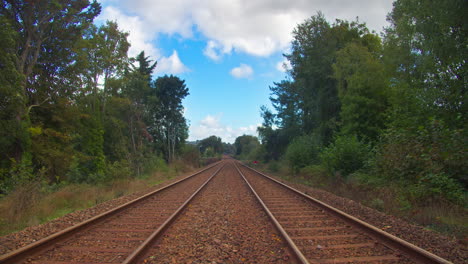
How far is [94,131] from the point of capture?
2177 cm

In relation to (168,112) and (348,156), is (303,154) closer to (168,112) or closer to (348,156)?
(348,156)

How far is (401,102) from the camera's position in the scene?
11.4 metres

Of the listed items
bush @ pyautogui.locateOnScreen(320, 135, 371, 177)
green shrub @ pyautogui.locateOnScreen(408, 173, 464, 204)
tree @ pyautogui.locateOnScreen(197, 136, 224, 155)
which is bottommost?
green shrub @ pyautogui.locateOnScreen(408, 173, 464, 204)

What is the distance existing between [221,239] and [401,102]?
35.5 feet

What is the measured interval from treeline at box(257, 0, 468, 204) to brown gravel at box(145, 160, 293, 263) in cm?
481

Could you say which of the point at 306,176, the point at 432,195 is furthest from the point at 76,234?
the point at 306,176

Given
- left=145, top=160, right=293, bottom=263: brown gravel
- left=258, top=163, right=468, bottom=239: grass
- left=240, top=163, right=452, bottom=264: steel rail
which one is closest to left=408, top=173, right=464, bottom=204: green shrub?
left=258, top=163, right=468, bottom=239: grass

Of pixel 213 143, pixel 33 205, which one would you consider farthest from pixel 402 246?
pixel 213 143

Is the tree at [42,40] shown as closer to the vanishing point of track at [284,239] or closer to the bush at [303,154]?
the vanishing point of track at [284,239]

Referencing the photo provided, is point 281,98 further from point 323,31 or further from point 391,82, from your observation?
point 391,82

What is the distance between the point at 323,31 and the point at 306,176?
1299cm

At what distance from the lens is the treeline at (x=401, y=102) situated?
7.37m

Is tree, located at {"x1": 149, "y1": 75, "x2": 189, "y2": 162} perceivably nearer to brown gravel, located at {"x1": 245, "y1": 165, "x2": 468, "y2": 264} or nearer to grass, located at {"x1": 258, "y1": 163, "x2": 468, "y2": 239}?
grass, located at {"x1": 258, "y1": 163, "x2": 468, "y2": 239}

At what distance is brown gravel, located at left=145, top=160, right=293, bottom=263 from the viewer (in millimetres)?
3828
